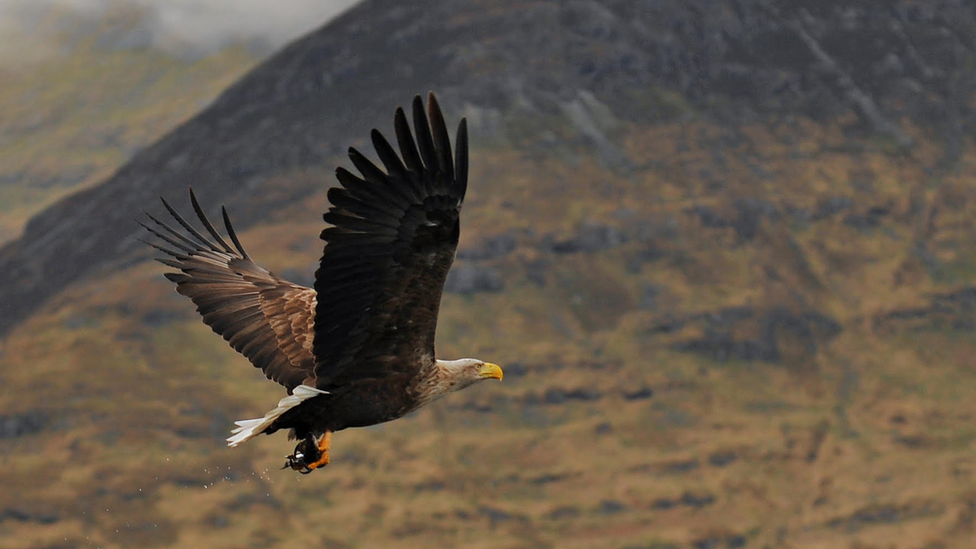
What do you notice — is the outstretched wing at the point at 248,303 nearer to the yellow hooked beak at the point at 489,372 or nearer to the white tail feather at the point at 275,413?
the white tail feather at the point at 275,413

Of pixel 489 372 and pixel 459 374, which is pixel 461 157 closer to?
pixel 459 374

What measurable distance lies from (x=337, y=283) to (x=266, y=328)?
15.0ft

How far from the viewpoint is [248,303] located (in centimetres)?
2478

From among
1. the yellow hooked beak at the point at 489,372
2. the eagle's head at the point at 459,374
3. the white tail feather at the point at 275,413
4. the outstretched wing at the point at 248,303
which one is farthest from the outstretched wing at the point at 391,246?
the outstretched wing at the point at 248,303

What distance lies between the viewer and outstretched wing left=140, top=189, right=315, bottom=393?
23859 millimetres

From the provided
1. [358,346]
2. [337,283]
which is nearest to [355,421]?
[358,346]

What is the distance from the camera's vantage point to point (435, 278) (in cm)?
2023

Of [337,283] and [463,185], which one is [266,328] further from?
[463,185]

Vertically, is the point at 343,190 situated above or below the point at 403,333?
above

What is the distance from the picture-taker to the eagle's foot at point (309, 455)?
21.8 meters

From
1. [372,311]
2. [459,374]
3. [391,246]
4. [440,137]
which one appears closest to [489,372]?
[459,374]

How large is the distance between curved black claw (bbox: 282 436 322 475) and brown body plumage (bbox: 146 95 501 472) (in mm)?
21

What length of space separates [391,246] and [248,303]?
5.68 m

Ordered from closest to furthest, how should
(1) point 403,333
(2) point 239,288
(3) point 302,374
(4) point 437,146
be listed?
(4) point 437,146
(1) point 403,333
(3) point 302,374
(2) point 239,288
